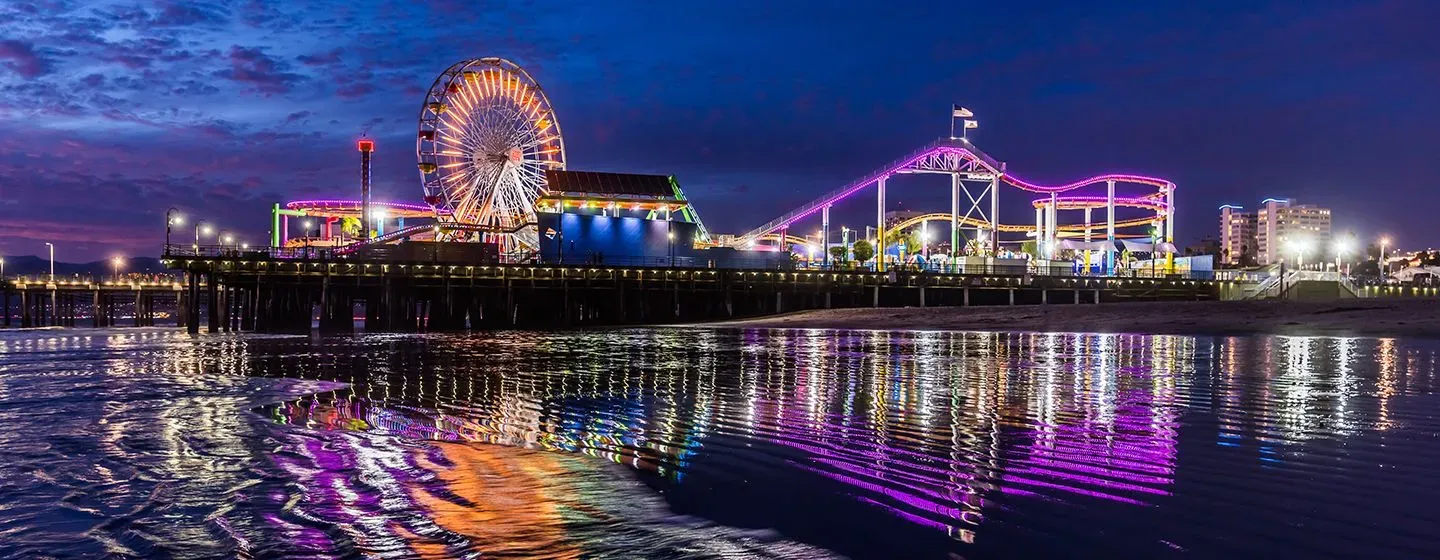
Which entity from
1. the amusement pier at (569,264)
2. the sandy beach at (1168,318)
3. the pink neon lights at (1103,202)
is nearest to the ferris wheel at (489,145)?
the amusement pier at (569,264)

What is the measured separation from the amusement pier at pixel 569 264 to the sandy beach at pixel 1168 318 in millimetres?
4295

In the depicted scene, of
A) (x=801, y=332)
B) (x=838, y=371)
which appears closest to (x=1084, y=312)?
(x=801, y=332)

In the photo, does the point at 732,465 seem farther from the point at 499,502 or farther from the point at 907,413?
the point at 907,413

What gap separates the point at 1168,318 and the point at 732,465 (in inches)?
1405

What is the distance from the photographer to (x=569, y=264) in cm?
5634

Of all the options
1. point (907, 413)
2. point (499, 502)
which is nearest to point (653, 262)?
point (907, 413)

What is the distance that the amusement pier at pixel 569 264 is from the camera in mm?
48562

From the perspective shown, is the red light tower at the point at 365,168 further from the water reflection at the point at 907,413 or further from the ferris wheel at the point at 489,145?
the water reflection at the point at 907,413

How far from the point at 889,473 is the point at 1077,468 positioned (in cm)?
159

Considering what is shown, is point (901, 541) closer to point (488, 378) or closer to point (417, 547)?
point (417, 547)

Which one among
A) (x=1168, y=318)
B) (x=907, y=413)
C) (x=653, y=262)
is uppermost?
(x=653, y=262)

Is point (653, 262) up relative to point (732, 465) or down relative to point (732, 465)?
up

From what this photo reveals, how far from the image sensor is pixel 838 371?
744 inches

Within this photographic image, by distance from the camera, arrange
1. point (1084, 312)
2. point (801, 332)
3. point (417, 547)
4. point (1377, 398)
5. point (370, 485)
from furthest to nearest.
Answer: point (1084, 312) < point (801, 332) < point (1377, 398) < point (370, 485) < point (417, 547)
